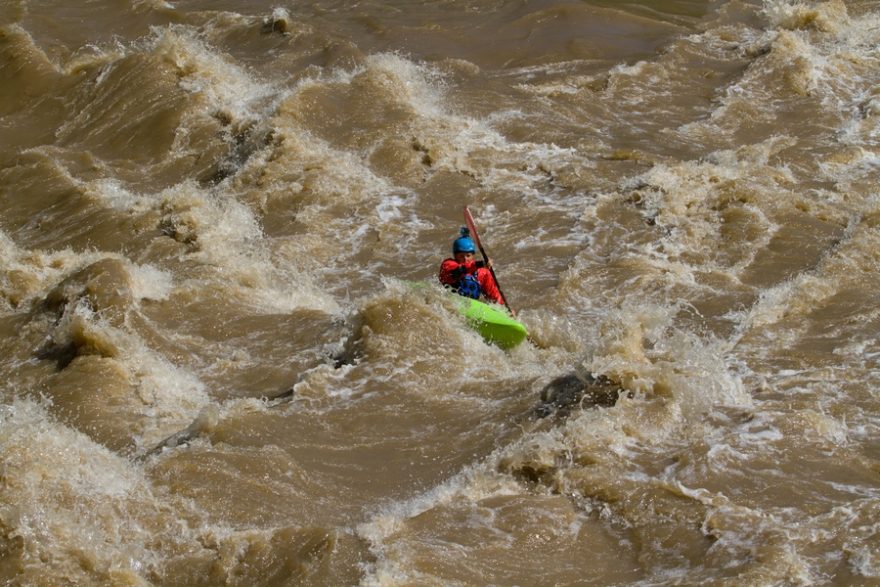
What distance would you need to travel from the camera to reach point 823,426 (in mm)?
6734

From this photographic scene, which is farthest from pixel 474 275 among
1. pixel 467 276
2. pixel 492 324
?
pixel 492 324

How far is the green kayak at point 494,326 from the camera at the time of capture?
8008 millimetres

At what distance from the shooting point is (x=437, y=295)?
819 cm

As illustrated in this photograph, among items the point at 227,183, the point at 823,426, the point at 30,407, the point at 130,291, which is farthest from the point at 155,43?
the point at 823,426

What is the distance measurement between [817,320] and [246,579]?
16.3ft

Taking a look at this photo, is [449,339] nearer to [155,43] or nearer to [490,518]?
[490,518]

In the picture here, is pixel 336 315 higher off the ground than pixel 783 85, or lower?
lower

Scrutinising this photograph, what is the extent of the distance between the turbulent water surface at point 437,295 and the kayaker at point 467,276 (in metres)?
0.34

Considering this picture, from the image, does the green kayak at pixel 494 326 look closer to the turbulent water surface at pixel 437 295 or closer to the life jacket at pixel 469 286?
the turbulent water surface at pixel 437 295

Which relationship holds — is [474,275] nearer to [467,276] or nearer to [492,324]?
[467,276]

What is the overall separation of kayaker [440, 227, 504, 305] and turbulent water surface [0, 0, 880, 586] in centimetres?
34

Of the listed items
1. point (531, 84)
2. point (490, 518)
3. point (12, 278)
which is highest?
point (531, 84)

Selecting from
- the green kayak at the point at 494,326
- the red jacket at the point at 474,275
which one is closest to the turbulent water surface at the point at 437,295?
the green kayak at the point at 494,326

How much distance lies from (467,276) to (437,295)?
1.35 feet
